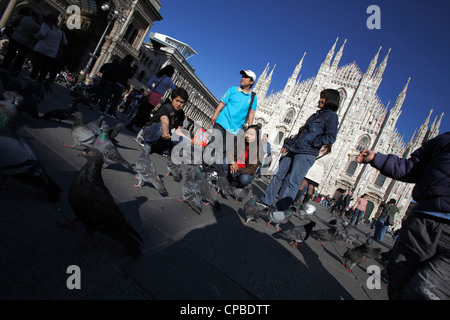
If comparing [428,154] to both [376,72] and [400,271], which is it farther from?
[376,72]

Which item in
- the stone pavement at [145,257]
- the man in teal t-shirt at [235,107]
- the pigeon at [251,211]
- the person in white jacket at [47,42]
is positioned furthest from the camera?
the person in white jacket at [47,42]

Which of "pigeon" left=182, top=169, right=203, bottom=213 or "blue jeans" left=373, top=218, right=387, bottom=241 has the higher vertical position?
"blue jeans" left=373, top=218, right=387, bottom=241

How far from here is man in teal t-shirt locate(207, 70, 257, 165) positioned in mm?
4500

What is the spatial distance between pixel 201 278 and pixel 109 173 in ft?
6.08

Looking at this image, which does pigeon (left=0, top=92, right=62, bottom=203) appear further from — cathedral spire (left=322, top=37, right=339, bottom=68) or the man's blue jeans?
cathedral spire (left=322, top=37, right=339, bottom=68)

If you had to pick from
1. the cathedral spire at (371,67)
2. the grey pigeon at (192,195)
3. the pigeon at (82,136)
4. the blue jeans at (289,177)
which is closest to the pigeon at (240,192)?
the blue jeans at (289,177)

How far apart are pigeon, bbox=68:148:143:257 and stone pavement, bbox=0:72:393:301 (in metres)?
0.11

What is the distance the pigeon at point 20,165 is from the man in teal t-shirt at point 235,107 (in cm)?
323

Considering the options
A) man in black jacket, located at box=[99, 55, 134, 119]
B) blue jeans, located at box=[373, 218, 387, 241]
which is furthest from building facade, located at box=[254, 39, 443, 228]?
man in black jacket, located at box=[99, 55, 134, 119]

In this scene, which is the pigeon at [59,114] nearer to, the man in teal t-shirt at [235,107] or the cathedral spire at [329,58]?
the man in teal t-shirt at [235,107]

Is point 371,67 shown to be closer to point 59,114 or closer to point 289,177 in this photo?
point 289,177

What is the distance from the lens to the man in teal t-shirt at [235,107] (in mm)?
4500

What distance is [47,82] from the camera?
7180mm
